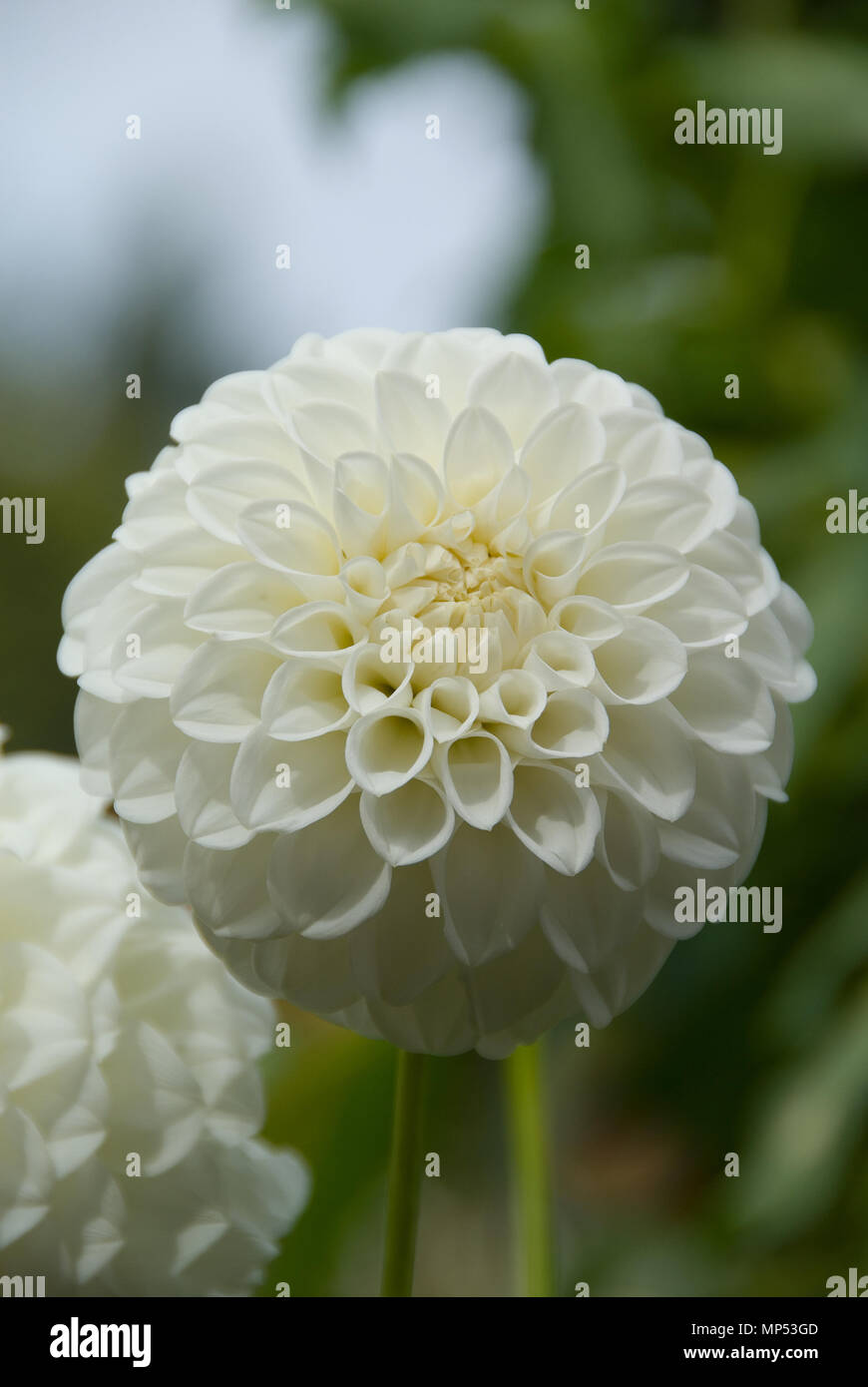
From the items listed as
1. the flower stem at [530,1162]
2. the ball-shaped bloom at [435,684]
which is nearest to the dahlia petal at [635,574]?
the ball-shaped bloom at [435,684]

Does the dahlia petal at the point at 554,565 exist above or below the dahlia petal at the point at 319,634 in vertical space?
above

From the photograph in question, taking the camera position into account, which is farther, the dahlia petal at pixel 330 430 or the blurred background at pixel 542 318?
the blurred background at pixel 542 318

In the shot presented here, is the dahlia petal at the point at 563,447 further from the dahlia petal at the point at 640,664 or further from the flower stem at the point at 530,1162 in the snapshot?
the flower stem at the point at 530,1162

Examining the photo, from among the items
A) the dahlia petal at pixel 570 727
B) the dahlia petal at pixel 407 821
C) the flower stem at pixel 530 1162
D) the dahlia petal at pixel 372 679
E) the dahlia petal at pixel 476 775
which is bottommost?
the flower stem at pixel 530 1162

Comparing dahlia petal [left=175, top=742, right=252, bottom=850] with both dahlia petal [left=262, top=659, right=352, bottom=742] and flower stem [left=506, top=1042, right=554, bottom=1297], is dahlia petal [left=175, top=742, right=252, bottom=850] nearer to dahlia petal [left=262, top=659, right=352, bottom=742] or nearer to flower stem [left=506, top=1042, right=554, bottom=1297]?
dahlia petal [left=262, top=659, right=352, bottom=742]

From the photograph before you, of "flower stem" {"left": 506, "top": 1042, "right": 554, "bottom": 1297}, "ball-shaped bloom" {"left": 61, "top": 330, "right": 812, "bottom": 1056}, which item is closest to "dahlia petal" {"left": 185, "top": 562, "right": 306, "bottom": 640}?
"ball-shaped bloom" {"left": 61, "top": 330, "right": 812, "bottom": 1056}

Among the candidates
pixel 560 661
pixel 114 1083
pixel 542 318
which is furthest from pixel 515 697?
pixel 542 318
